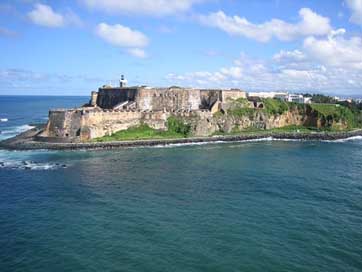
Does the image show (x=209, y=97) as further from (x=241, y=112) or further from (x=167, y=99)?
(x=167, y=99)

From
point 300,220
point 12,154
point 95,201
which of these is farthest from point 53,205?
point 12,154

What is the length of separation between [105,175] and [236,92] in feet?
125

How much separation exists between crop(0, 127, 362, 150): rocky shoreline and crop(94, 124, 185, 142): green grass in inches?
78.8

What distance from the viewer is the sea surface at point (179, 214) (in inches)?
726

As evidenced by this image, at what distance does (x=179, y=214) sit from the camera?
2420cm

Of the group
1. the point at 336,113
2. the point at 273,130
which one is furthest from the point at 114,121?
the point at 336,113

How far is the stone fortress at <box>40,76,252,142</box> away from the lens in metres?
51.5

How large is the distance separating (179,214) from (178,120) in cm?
3536

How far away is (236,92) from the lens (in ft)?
221

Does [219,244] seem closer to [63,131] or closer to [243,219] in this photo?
[243,219]

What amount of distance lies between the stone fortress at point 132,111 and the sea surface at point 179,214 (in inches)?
396

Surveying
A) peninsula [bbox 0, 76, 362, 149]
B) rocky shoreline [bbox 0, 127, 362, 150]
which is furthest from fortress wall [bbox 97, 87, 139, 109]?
rocky shoreline [bbox 0, 127, 362, 150]

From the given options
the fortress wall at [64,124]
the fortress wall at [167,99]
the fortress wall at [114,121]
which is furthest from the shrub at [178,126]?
the fortress wall at [64,124]

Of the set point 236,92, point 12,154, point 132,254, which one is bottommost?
point 132,254
